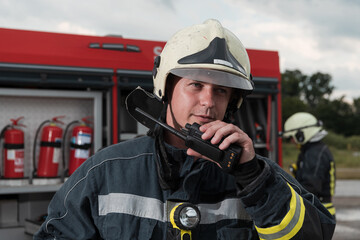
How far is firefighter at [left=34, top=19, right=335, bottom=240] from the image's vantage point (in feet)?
4.88

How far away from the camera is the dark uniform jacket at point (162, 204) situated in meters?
1.50

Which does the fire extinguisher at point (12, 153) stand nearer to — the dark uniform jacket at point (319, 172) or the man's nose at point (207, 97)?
the man's nose at point (207, 97)

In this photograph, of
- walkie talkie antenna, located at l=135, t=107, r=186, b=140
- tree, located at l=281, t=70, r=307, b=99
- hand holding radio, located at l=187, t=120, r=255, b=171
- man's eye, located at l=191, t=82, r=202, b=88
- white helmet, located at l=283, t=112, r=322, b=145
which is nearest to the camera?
hand holding radio, located at l=187, t=120, r=255, b=171

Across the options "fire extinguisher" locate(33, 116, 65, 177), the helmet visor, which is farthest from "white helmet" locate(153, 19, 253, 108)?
"fire extinguisher" locate(33, 116, 65, 177)

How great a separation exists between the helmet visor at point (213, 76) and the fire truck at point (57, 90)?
7.36ft

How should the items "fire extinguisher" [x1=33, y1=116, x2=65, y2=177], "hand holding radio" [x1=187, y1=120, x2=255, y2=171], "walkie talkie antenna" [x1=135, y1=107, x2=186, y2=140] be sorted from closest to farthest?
"hand holding radio" [x1=187, y1=120, x2=255, y2=171] < "walkie talkie antenna" [x1=135, y1=107, x2=186, y2=140] < "fire extinguisher" [x1=33, y1=116, x2=65, y2=177]

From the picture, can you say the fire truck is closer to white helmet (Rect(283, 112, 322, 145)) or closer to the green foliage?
white helmet (Rect(283, 112, 322, 145))

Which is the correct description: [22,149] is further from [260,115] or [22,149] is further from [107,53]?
[260,115]

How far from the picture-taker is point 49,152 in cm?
383

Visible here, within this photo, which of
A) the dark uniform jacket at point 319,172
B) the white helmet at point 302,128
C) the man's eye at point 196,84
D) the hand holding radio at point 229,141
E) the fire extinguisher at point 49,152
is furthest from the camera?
the white helmet at point 302,128

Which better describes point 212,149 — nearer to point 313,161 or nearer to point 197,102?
point 197,102

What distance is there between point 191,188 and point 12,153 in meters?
2.54

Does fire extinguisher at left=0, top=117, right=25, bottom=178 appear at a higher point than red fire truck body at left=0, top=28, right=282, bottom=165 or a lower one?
lower

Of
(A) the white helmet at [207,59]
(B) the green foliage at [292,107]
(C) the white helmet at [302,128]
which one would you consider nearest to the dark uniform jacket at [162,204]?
(A) the white helmet at [207,59]
